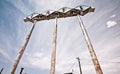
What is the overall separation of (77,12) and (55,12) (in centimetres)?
199

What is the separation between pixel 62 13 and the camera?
33.0 feet

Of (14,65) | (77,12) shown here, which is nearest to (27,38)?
(14,65)

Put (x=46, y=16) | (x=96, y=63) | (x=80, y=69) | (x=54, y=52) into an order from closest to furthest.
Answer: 1. (x=96, y=63)
2. (x=54, y=52)
3. (x=46, y=16)
4. (x=80, y=69)

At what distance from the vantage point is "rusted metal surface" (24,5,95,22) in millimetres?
9750

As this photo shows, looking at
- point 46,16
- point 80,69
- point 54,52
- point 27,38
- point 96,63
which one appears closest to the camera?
point 96,63

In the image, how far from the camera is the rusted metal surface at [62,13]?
9.75 m

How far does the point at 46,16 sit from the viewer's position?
1042cm

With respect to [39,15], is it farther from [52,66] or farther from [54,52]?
[52,66]

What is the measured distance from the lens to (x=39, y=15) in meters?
10.7

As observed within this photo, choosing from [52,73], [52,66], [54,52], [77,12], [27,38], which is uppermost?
[77,12]

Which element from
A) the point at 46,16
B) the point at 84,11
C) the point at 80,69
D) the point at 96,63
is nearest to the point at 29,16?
the point at 46,16

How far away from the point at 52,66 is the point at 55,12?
559 centimetres

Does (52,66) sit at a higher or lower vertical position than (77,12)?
lower

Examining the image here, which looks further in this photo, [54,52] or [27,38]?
[27,38]
